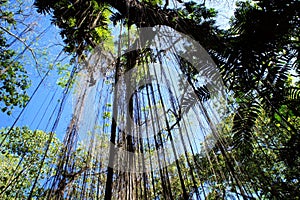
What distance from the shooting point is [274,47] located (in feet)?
2.52

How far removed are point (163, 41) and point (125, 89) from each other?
343 millimetres

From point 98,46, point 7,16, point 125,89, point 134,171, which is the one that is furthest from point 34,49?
point 134,171

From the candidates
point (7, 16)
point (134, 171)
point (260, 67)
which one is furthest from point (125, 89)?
point (7, 16)

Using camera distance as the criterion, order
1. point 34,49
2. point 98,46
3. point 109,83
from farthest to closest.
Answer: point 34,49, point 98,46, point 109,83

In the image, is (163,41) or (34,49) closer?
(163,41)

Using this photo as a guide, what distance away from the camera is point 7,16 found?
237 centimetres

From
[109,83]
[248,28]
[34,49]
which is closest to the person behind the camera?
[248,28]

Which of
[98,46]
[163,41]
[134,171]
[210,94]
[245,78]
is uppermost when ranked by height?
[98,46]

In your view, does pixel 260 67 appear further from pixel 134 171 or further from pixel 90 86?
pixel 90 86

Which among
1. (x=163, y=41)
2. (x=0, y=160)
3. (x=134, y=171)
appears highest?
(x=0, y=160)

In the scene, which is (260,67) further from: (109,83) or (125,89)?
(109,83)

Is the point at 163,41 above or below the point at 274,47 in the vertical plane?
above

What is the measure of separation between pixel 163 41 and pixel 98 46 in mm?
382

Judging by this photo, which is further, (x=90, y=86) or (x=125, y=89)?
(x=90, y=86)
